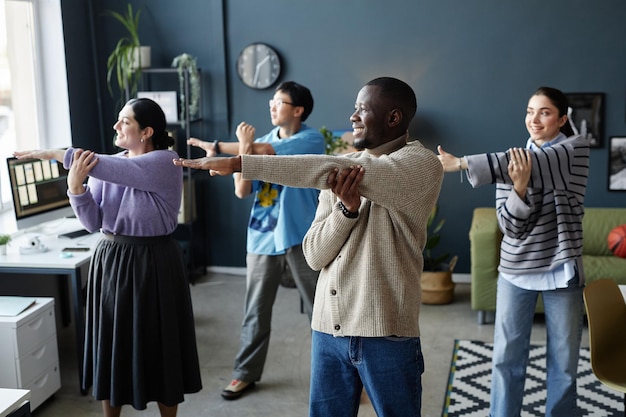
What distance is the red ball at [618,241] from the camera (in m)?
4.95

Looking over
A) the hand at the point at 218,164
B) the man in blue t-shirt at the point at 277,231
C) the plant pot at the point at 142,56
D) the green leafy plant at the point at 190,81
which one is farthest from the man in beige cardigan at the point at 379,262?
the plant pot at the point at 142,56

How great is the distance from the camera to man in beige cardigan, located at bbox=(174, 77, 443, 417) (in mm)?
2025

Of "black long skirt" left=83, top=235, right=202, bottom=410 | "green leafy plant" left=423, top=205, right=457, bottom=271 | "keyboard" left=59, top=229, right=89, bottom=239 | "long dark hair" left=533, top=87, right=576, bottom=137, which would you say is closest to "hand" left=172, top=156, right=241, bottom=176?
"black long skirt" left=83, top=235, right=202, bottom=410

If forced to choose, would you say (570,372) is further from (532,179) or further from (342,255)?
(342,255)

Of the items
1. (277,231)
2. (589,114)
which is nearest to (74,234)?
(277,231)

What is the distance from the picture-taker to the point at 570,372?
302 centimetres

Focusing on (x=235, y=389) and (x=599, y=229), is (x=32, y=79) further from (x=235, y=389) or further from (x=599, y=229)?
(x=599, y=229)

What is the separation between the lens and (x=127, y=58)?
567 cm

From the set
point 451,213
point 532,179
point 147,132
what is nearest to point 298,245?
point 147,132

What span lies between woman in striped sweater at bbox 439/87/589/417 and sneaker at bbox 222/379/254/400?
4.36 feet

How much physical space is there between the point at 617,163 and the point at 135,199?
3807mm

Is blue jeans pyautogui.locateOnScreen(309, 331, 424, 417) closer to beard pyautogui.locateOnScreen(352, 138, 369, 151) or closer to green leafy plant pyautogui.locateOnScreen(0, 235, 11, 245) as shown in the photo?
beard pyautogui.locateOnScreen(352, 138, 369, 151)

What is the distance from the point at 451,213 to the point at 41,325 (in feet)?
10.4

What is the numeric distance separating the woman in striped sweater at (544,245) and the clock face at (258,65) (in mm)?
3134
